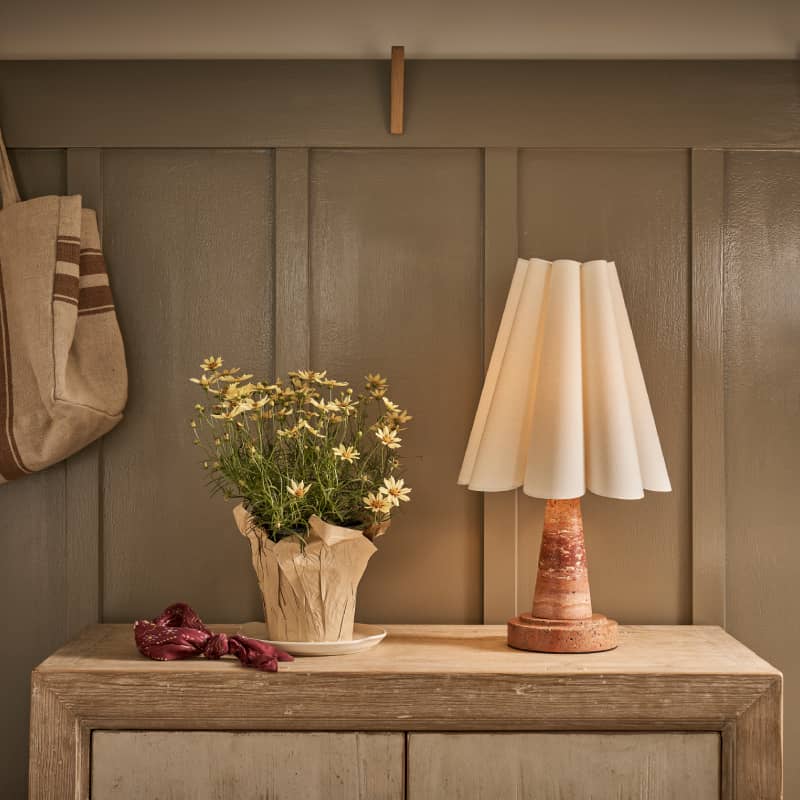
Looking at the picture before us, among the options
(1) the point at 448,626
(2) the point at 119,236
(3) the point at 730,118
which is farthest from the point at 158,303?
(3) the point at 730,118

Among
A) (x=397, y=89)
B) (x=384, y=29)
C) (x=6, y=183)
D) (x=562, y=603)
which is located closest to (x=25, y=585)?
(x=6, y=183)

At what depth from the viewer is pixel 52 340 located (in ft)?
6.46

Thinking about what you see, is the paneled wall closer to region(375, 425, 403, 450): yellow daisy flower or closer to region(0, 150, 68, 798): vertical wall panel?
region(0, 150, 68, 798): vertical wall panel

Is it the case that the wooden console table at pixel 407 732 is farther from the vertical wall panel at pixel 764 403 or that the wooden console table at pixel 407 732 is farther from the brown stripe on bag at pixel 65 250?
the brown stripe on bag at pixel 65 250

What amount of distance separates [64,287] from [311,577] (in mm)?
820

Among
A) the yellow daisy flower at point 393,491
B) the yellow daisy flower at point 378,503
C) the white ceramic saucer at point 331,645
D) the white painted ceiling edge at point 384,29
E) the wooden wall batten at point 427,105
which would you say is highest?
the white painted ceiling edge at point 384,29

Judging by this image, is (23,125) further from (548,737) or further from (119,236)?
(548,737)

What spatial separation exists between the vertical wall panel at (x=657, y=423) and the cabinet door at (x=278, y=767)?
569 millimetres

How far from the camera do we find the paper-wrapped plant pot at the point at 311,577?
174cm

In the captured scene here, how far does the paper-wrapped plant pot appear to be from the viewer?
174 centimetres

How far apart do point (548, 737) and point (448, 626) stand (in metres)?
0.42

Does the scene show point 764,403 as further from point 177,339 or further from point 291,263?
point 177,339

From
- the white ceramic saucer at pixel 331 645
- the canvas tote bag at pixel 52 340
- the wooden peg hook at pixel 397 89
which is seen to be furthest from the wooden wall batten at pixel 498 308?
the canvas tote bag at pixel 52 340

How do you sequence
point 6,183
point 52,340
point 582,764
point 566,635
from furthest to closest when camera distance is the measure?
point 6,183
point 52,340
point 566,635
point 582,764
